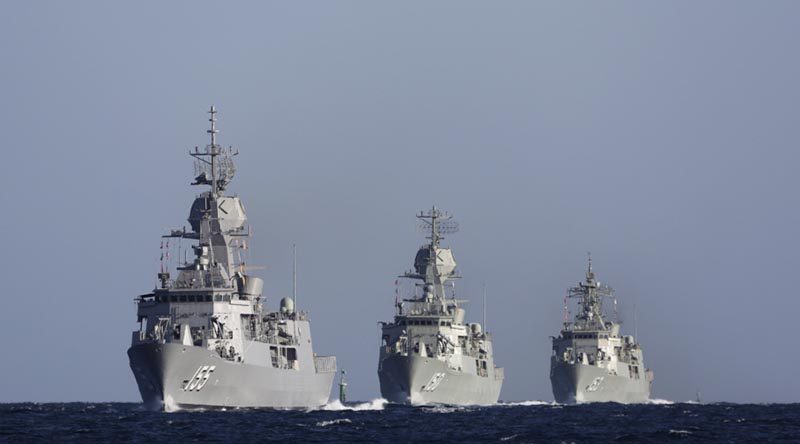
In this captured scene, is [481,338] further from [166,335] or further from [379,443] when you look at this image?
[379,443]

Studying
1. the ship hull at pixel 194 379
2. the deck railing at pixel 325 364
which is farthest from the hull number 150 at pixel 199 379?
the deck railing at pixel 325 364

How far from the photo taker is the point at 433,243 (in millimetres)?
127750

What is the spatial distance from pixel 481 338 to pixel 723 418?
130ft

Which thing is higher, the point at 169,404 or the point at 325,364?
the point at 325,364

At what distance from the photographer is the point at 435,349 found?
11975cm

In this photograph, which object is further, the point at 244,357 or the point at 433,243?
the point at 433,243

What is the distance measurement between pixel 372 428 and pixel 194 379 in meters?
10.4

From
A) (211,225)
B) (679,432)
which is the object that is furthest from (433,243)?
(679,432)

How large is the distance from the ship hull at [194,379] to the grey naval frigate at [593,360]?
179ft

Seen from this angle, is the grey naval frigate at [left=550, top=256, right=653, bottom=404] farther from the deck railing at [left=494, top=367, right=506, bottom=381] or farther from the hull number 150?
the hull number 150

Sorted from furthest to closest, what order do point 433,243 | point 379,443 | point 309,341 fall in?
1. point 433,243
2. point 309,341
3. point 379,443

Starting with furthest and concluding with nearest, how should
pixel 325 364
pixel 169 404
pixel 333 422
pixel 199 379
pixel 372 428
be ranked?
pixel 325 364 → pixel 199 379 → pixel 169 404 → pixel 333 422 → pixel 372 428

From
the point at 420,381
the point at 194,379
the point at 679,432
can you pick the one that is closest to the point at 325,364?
the point at 420,381

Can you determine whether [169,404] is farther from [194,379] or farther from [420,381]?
[420,381]
